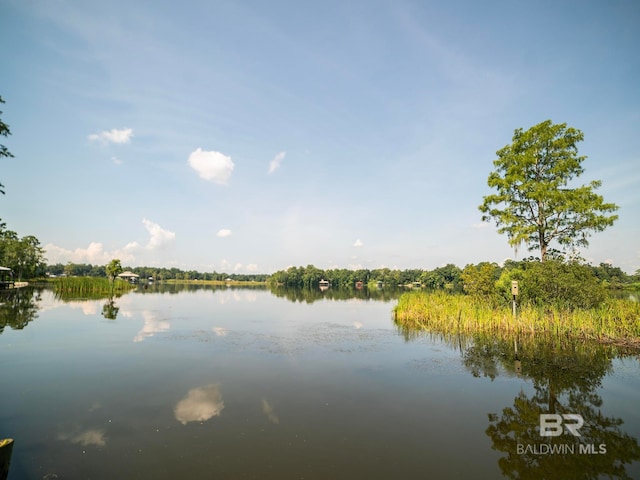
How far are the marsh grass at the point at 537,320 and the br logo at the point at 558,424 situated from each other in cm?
904

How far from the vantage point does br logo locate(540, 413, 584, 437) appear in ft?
18.5

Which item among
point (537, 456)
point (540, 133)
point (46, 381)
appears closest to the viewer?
point (537, 456)

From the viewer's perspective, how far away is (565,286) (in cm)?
1513

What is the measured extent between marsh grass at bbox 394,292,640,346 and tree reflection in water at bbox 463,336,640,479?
172 centimetres

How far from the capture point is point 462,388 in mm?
7934

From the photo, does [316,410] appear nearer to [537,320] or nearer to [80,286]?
[537,320]

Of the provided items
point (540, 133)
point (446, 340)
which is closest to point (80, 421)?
point (446, 340)

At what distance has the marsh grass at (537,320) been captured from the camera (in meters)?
13.2

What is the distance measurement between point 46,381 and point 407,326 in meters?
15.7

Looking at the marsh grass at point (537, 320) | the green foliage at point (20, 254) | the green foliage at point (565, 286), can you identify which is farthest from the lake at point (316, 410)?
the green foliage at point (20, 254)

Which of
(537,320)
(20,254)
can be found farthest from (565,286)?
(20,254)

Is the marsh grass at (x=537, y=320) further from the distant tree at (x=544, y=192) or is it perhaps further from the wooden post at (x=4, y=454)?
the wooden post at (x=4, y=454)

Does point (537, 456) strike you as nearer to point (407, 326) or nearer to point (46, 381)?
point (46, 381)

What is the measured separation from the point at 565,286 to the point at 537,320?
7.98 feet
